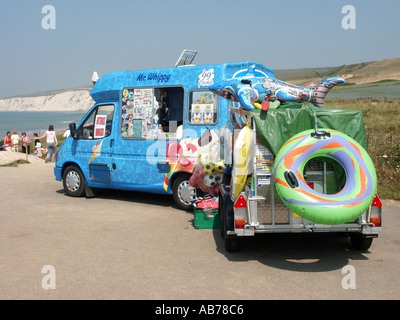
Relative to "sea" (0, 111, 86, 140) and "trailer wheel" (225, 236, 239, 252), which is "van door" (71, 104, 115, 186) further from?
"sea" (0, 111, 86, 140)

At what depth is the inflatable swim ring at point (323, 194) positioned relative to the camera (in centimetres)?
539

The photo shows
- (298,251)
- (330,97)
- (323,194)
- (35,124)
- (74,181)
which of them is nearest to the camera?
(323,194)

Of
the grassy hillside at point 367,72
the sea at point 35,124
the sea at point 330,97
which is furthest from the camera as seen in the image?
the grassy hillside at point 367,72

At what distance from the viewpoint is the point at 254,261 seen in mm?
6312

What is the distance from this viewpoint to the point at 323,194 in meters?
5.57

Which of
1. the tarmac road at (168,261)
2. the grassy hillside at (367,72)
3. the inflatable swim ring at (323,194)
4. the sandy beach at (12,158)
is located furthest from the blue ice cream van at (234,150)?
the grassy hillside at (367,72)

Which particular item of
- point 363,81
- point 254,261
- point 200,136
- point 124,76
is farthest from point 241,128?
point 363,81

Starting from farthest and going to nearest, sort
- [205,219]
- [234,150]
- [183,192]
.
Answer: [183,192], [205,219], [234,150]

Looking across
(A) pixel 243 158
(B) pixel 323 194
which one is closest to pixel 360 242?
(B) pixel 323 194

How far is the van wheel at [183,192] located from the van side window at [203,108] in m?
1.06

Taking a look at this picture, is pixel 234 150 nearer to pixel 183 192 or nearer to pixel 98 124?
pixel 183 192

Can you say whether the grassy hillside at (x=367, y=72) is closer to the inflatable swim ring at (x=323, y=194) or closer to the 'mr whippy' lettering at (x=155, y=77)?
the 'mr whippy' lettering at (x=155, y=77)

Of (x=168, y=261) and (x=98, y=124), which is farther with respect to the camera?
(x=98, y=124)

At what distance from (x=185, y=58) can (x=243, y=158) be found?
15.4 ft
